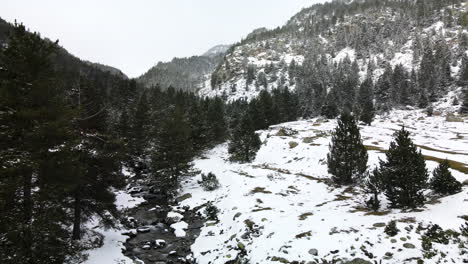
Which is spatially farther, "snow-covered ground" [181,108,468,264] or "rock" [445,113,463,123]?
"rock" [445,113,463,123]

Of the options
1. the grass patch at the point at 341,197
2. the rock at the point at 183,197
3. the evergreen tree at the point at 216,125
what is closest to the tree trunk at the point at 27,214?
the rock at the point at 183,197

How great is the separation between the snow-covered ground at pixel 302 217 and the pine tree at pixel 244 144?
9.00 feet

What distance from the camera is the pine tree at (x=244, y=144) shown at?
44.6 meters

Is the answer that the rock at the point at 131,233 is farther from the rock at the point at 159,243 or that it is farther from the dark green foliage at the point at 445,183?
the dark green foliage at the point at 445,183

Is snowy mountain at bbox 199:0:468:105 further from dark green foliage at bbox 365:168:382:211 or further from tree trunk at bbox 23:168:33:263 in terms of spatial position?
tree trunk at bbox 23:168:33:263

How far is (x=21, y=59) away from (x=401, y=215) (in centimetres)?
2175

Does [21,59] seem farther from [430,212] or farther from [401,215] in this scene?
[430,212]

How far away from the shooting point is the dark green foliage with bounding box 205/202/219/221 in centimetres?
2415

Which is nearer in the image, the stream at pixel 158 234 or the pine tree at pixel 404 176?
the pine tree at pixel 404 176

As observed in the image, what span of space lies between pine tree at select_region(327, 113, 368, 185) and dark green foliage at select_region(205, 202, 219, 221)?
43.3 feet

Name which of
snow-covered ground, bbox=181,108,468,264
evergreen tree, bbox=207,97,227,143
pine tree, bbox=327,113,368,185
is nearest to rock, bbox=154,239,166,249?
snow-covered ground, bbox=181,108,468,264

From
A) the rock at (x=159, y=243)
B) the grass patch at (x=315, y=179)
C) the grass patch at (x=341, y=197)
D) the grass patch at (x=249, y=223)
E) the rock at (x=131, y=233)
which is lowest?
the rock at (x=159, y=243)

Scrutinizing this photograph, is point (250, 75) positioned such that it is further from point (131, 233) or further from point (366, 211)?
point (366, 211)

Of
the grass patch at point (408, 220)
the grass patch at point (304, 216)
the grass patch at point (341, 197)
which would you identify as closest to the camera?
the grass patch at point (408, 220)
